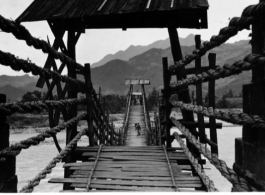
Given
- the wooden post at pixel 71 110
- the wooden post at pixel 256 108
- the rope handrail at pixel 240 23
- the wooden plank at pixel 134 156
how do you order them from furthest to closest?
1. the wooden post at pixel 71 110
2. the wooden plank at pixel 134 156
3. the wooden post at pixel 256 108
4. the rope handrail at pixel 240 23

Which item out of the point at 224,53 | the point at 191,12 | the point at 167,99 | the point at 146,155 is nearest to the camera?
the point at 146,155

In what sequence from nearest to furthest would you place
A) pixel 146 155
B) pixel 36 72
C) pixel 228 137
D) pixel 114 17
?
pixel 36 72 → pixel 146 155 → pixel 114 17 → pixel 228 137

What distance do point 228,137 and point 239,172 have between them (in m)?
29.7

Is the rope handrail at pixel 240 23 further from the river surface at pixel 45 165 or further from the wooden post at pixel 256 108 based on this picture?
the river surface at pixel 45 165

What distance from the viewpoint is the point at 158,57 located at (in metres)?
152

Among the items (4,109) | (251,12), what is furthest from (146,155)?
(251,12)

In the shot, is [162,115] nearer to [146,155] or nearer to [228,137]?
[146,155]

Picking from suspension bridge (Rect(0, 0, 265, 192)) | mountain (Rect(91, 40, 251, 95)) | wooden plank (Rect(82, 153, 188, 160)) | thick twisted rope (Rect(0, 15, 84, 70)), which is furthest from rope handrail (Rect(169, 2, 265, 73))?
mountain (Rect(91, 40, 251, 95))

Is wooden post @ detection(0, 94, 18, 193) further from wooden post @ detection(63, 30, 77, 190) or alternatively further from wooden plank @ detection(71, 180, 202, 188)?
wooden post @ detection(63, 30, 77, 190)

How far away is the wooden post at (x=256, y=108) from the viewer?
117 centimetres

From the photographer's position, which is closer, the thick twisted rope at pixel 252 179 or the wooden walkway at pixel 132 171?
the thick twisted rope at pixel 252 179

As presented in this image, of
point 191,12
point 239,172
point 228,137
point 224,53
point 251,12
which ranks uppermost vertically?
point 224,53

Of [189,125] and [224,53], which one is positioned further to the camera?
[224,53]

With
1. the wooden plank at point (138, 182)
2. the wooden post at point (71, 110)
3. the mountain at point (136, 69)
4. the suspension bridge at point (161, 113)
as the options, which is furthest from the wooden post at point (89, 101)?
the mountain at point (136, 69)
